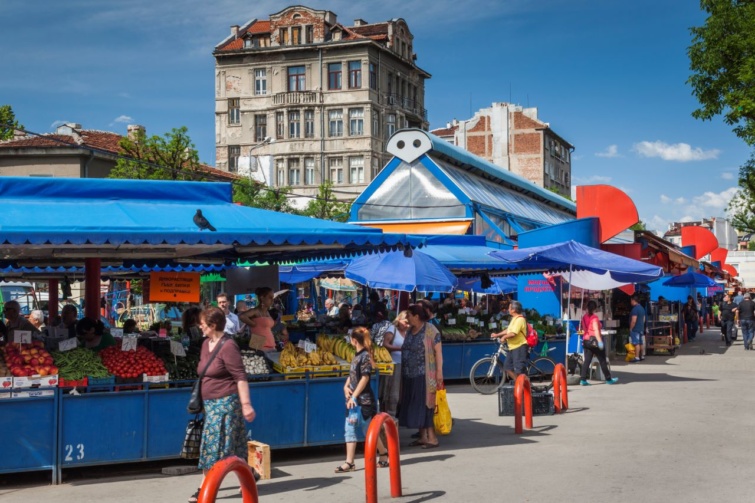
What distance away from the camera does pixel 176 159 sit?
127 feet

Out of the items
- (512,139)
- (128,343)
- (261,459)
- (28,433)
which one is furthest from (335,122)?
(261,459)

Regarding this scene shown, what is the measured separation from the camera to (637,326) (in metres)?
26.8

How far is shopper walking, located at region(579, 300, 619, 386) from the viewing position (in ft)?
63.4

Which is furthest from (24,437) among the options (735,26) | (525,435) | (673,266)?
(673,266)

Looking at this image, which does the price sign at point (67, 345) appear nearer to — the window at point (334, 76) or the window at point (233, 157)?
the window at point (334, 76)

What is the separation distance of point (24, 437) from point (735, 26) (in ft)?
76.3

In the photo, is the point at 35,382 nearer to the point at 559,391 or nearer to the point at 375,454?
the point at 375,454

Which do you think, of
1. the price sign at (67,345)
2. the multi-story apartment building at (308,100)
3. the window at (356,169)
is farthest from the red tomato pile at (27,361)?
the window at (356,169)

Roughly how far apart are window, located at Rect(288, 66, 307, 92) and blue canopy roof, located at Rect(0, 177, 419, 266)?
55427 mm

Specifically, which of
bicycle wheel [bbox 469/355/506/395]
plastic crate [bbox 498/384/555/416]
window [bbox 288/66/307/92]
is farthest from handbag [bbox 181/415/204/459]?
window [bbox 288/66/307/92]

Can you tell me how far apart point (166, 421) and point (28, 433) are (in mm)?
1435

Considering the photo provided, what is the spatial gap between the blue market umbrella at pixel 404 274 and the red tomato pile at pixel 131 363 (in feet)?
27.7

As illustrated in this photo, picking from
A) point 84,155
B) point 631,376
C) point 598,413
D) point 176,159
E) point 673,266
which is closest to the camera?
point 598,413

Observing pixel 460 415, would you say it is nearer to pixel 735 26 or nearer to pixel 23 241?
pixel 23 241
